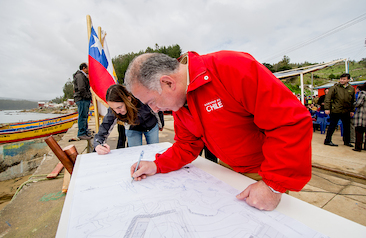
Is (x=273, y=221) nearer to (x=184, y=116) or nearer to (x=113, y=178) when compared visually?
(x=184, y=116)

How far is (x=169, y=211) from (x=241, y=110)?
21.8 inches

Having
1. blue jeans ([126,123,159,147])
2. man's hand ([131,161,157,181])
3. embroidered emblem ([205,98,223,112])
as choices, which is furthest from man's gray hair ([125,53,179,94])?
blue jeans ([126,123,159,147])

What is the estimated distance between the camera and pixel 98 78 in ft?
10.4

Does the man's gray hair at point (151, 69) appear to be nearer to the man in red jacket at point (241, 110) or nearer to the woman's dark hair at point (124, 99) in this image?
the man in red jacket at point (241, 110)

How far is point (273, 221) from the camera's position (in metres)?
0.64

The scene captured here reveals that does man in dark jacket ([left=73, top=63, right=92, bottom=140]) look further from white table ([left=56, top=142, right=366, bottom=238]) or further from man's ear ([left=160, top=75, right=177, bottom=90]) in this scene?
man's ear ([left=160, top=75, right=177, bottom=90])

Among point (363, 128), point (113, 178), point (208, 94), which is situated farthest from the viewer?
point (363, 128)

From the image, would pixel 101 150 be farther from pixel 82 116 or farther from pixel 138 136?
pixel 82 116

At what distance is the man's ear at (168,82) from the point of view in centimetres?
82

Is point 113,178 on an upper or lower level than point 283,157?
lower

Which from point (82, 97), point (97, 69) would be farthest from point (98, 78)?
point (82, 97)

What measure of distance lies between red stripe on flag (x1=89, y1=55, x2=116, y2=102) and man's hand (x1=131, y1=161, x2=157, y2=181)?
2386 millimetres

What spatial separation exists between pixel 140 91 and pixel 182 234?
0.66 m

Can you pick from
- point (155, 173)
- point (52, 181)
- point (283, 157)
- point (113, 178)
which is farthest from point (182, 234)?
point (52, 181)
